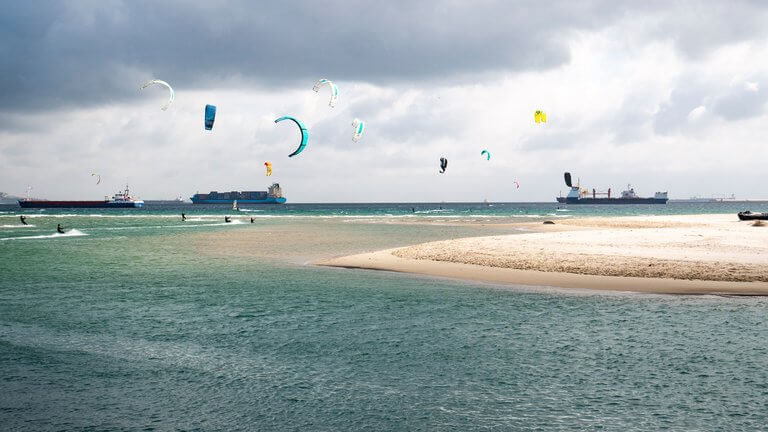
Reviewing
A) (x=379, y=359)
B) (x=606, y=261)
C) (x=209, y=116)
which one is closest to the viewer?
(x=379, y=359)

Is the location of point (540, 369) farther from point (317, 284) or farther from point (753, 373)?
point (317, 284)

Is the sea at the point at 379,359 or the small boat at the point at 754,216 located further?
the small boat at the point at 754,216

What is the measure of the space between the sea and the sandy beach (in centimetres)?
240

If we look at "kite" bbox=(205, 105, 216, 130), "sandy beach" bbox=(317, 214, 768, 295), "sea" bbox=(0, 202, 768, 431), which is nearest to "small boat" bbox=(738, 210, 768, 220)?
"sandy beach" bbox=(317, 214, 768, 295)

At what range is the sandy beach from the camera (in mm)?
21797

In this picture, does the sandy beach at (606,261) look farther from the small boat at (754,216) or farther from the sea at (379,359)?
the small boat at (754,216)

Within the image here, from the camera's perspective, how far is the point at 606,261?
25938 mm

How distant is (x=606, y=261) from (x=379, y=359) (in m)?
16.7

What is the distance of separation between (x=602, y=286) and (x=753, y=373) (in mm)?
10387

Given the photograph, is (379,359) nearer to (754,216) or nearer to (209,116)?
(209,116)

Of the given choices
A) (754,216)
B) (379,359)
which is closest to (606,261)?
(379,359)

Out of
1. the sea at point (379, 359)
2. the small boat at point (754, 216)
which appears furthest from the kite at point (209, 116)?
the small boat at point (754, 216)

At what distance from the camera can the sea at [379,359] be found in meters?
9.09

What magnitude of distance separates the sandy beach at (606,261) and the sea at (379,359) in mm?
2396
